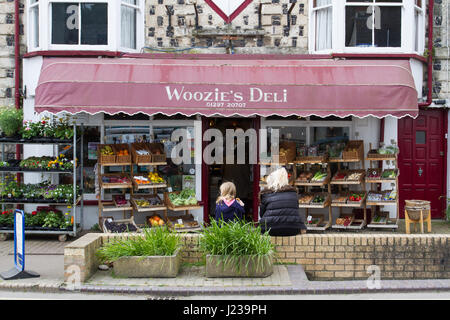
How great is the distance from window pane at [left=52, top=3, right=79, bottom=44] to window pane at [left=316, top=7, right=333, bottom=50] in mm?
5491

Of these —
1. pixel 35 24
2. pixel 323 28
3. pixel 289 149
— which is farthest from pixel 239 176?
pixel 35 24

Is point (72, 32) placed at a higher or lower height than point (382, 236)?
higher

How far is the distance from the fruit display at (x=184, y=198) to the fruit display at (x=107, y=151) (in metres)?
1.57

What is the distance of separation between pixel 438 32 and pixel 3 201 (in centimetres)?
1064

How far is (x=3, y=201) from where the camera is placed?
10.6m

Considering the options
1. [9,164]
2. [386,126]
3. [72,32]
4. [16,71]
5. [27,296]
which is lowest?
[27,296]

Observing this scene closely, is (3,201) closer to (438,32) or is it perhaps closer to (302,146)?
(302,146)

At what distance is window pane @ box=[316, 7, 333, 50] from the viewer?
38.3ft

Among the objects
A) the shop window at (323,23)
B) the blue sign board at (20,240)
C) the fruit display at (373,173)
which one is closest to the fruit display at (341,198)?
the fruit display at (373,173)

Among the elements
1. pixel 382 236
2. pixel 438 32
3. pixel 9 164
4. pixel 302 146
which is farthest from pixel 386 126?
pixel 9 164

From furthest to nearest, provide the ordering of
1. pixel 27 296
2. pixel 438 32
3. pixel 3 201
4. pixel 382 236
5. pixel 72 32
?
pixel 438 32, pixel 72 32, pixel 3 201, pixel 382 236, pixel 27 296

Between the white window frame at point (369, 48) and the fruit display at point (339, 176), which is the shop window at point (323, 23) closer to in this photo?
the white window frame at point (369, 48)

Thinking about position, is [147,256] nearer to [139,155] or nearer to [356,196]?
[139,155]

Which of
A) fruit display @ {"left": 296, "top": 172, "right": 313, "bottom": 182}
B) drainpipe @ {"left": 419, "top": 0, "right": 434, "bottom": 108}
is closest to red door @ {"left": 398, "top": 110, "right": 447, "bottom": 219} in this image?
drainpipe @ {"left": 419, "top": 0, "right": 434, "bottom": 108}
